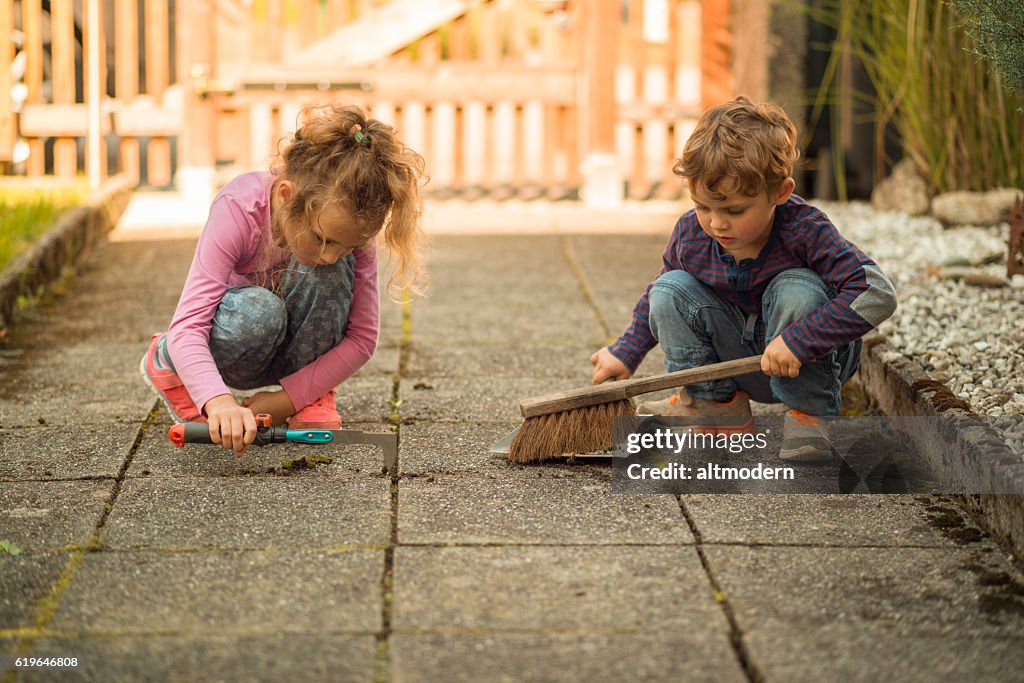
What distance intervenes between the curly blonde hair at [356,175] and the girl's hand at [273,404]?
425 mm

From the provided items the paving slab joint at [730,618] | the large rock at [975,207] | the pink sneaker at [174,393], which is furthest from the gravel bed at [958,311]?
the pink sneaker at [174,393]

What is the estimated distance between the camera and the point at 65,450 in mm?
2742

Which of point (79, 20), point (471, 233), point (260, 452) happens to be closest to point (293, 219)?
point (260, 452)

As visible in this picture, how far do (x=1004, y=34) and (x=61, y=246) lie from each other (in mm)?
3697

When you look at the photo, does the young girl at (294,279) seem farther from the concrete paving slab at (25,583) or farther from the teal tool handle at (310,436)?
the concrete paving slab at (25,583)

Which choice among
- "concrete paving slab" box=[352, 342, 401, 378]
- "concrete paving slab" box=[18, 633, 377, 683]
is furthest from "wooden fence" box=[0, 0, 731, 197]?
"concrete paving slab" box=[18, 633, 377, 683]

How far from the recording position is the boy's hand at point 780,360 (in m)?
2.57

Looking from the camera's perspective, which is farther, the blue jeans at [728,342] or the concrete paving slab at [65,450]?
the blue jeans at [728,342]

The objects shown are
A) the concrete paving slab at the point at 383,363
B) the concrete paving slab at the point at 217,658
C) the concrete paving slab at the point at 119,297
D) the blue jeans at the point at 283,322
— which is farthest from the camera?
the concrete paving slab at the point at 119,297

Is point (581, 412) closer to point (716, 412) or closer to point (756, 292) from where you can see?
point (716, 412)

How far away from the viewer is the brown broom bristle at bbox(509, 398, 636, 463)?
8.63 ft

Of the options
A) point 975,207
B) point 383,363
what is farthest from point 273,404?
point 975,207

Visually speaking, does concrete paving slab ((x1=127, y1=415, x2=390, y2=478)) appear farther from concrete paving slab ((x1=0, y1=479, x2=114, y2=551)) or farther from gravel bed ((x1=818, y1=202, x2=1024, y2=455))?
gravel bed ((x1=818, y1=202, x2=1024, y2=455))

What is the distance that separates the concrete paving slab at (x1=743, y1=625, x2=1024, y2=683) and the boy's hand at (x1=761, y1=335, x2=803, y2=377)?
830mm
